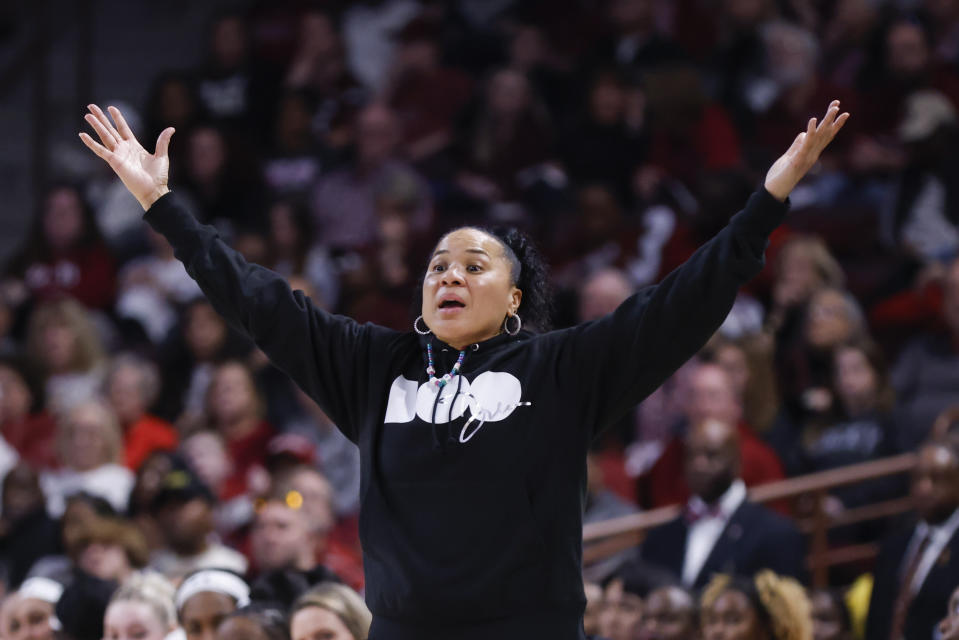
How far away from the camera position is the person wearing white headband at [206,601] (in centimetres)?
446

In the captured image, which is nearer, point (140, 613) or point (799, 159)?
point (799, 159)

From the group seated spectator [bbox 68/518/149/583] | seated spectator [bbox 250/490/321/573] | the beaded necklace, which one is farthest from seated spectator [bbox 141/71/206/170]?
the beaded necklace

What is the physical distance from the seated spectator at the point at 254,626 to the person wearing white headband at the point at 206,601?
0.17m

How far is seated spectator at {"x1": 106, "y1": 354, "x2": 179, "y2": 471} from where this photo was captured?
269 inches

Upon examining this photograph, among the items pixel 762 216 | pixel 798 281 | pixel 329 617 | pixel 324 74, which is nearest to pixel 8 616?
pixel 329 617

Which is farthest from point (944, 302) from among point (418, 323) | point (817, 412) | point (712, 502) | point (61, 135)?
point (61, 135)

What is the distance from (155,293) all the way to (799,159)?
5519 millimetres

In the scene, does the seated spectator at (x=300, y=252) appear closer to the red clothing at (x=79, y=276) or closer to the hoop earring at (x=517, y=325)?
the red clothing at (x=79, y=276)

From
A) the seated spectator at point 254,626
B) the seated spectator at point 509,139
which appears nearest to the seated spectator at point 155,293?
the seated spectator at point 509,139

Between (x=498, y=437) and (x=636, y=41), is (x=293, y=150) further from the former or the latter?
(x=498, y=437)

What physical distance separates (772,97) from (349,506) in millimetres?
3232

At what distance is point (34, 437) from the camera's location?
700 centimetres

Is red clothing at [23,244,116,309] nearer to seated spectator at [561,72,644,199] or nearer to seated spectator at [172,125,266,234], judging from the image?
seated spectator at [172,125,266,234]

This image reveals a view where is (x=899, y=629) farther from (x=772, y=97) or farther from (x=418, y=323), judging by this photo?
(x=772, y=97)
